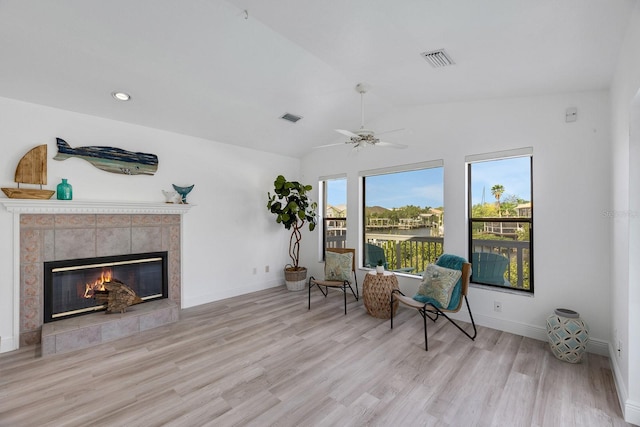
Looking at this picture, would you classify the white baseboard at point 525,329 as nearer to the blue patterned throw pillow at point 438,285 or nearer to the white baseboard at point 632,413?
the blue patterned throw pillow at point 438,285

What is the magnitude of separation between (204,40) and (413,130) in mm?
2960

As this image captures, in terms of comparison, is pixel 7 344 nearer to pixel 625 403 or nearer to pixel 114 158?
pixel 114 158

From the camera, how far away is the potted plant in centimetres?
499

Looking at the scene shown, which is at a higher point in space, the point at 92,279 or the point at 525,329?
the point at 92,279

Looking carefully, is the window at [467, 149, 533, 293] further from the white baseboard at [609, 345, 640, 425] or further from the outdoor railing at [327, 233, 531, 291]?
the white baseboard at [609, 345, 640, 425]

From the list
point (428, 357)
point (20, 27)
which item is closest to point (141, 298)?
point (20, 27)

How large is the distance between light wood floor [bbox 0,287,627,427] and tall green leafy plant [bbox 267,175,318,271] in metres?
2.05

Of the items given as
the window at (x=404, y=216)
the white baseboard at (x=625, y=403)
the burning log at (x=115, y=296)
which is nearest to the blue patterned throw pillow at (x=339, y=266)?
the window at (x=404, y=216)

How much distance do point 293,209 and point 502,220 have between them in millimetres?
3096

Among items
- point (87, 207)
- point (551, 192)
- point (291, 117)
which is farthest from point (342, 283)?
point (87, 207)

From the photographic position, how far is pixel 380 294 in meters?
3.84

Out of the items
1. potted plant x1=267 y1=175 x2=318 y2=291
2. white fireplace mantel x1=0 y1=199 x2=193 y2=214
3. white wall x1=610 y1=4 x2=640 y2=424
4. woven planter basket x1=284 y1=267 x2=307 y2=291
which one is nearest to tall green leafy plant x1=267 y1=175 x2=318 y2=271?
potted plant x1=267 y1=175 x2=318 y2=291

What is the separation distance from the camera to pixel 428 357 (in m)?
2.80

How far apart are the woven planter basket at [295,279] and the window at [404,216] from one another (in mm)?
1218
